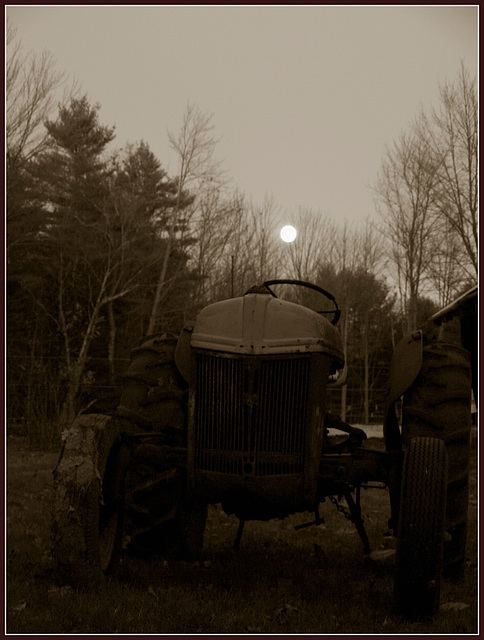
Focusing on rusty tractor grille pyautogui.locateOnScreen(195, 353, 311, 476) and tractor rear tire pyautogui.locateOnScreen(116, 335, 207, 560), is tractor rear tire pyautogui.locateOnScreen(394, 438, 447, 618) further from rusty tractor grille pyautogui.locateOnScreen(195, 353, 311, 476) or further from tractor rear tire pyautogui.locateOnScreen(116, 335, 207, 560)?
tractor rear tire pyautogui.locateOnScreen(116, 335, 207, 560)

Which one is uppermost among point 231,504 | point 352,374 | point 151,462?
point 151,462

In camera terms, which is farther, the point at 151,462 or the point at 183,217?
the point at 183,217

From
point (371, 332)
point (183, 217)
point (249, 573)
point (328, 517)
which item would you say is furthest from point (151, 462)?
point (371, 332)

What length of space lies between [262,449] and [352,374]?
26.8 meters

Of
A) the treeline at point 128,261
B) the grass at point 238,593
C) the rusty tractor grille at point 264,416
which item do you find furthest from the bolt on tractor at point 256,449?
the treeline at point 128,261

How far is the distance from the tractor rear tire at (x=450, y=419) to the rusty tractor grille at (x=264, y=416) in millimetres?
836

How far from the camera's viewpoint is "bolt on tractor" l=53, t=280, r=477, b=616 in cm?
391

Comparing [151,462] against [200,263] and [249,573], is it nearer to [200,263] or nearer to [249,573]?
[249,573]

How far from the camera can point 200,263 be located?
30.4 meters

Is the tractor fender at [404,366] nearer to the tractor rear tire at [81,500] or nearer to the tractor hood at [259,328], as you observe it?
the tractor hood at [259,328]

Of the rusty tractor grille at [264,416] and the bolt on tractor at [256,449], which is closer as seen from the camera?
the bolt on tractor at [256,449]

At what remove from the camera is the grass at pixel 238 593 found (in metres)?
3.65

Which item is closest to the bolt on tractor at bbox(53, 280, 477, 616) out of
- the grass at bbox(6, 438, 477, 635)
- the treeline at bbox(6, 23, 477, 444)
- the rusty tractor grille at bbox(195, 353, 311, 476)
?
the rusty tractor grille at bbox(195, 353, 311, 476)

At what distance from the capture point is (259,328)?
165 inches
